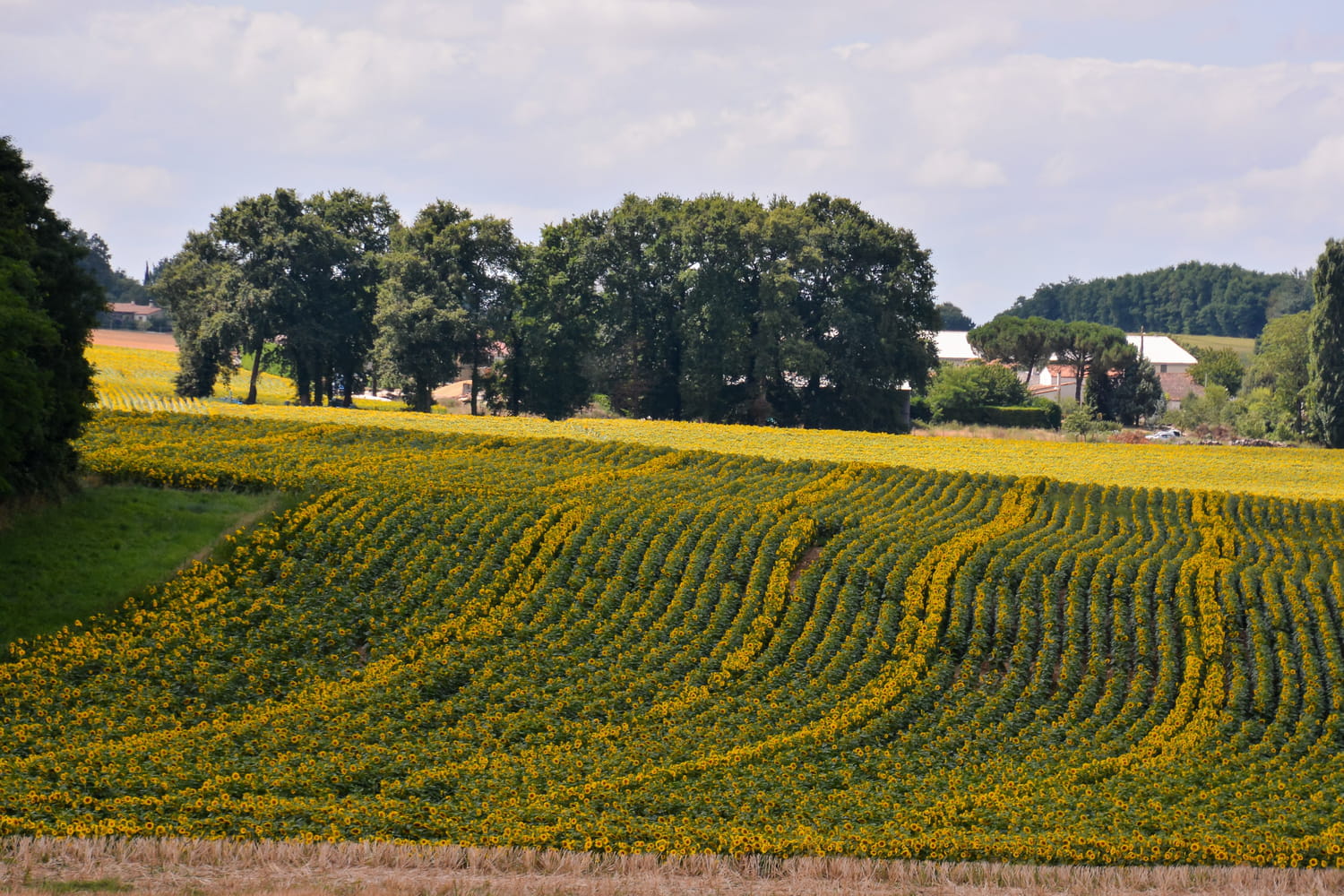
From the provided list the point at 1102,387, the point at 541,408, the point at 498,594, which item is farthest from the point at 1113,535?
the point at 1102,387

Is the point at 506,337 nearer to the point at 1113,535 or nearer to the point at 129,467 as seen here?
the point at 129,467

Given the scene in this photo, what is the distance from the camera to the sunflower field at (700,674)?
665 inches

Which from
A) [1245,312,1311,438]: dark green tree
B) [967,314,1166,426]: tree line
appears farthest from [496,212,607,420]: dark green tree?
[1245,312,1311,438]: dark green tree

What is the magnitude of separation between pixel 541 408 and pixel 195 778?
5380 cm

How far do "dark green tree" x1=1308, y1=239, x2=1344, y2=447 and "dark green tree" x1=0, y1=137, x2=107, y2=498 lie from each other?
209 ft

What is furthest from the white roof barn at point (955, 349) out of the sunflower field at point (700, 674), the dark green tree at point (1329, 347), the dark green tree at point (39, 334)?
the dark green tree at point (39, 334)

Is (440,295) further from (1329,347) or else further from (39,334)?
(1329,347)

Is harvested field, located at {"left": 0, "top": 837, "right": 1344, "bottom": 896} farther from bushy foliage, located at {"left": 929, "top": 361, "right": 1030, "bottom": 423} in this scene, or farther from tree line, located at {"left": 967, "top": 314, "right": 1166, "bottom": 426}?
tree line, located at {"left": 967, "top": 314, "right": 1166, "bottom": 426}

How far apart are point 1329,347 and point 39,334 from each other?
67432mm

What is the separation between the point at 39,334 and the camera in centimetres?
2795

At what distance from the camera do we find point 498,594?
2784 centimetres

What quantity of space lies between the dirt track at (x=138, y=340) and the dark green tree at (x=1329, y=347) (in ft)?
259

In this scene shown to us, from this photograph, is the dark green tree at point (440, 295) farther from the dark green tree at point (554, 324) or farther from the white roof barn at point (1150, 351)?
the white roof barn at point (1150, 351)

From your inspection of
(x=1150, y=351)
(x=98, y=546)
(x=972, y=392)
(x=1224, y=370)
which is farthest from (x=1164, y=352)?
(x=98, y=546)
